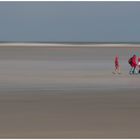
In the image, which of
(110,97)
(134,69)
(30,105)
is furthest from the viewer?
(134,69)

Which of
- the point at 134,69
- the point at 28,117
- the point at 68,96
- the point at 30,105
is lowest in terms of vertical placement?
the point at 28,117

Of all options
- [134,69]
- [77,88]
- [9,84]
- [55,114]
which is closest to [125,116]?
[55,114]

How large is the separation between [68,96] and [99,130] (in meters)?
6.78

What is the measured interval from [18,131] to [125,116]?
310 centimetres

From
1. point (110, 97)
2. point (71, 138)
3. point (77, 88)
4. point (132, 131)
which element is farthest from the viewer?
point (77, 88)

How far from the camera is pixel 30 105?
54.1ft

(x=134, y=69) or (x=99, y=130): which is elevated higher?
(x=134, y=69)

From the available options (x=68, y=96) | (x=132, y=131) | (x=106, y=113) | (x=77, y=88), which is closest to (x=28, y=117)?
(x=106, y=113)

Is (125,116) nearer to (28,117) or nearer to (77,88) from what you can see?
(28,117)

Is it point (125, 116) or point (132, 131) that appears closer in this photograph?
point (132, 131)

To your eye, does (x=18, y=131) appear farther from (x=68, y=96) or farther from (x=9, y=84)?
(x=9, y=84)

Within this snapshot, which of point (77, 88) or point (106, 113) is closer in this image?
point (106, 113)

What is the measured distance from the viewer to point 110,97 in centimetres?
1875

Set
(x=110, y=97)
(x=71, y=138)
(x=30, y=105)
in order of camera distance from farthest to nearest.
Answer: (x=110, y=97) → (x=30, y=105) → (x=71, y=138)
